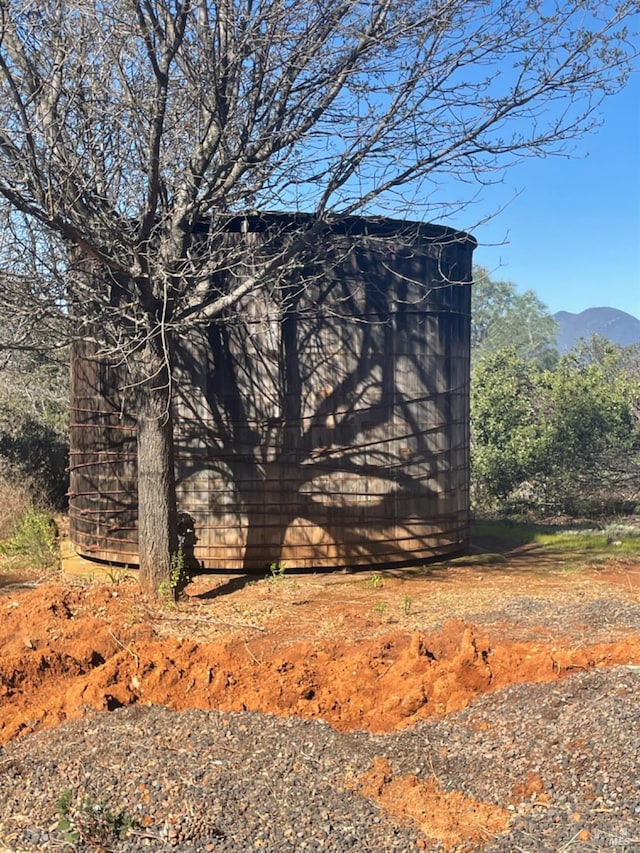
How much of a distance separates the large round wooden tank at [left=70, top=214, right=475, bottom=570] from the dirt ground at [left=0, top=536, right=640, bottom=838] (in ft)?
2.02

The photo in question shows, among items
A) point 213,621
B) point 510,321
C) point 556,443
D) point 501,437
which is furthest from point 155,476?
point 510,321

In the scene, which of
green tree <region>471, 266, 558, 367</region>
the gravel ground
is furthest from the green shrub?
green tree <region>471, 266, 558, 367</region>

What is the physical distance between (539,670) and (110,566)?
602cm

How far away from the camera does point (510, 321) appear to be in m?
51.6

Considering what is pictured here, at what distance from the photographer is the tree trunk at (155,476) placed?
285 inches

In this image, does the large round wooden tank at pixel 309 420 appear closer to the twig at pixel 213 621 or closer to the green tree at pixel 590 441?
the twig at pixel 213 621

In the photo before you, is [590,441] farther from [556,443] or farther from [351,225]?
[351,225]

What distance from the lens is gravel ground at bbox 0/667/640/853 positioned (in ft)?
10.1

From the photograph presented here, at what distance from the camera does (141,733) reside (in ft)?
13.2

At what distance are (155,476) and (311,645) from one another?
255 cm

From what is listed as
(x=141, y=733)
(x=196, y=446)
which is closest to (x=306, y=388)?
(x=196, y=446)

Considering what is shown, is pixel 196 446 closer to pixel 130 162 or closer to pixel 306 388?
pixel 306 388

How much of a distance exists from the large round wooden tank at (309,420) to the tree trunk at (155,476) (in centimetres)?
141

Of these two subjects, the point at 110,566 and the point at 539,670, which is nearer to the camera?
the point at 539,670
